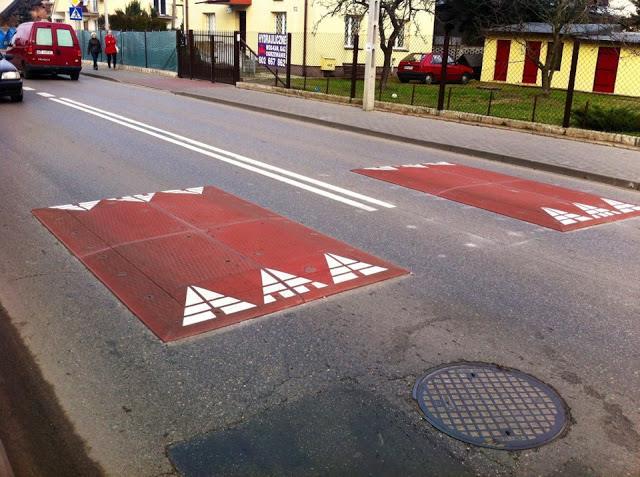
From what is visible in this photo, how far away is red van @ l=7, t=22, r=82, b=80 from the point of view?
24062 millimetres

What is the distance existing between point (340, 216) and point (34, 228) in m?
3.31

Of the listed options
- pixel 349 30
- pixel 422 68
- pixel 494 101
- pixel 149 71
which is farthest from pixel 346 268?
pixel 349 30

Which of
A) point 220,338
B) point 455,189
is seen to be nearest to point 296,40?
point 455,189

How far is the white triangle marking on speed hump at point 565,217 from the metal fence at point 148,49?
23908 millimetres

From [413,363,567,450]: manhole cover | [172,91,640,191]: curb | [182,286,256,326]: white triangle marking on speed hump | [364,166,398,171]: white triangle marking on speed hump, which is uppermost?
[172,91,640,191]: curb

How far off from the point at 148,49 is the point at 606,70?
21.8 metres

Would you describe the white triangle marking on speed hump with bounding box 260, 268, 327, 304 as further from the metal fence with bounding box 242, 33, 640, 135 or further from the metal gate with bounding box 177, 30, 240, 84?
the metal gate with bounding box 177, 30, 240, 84

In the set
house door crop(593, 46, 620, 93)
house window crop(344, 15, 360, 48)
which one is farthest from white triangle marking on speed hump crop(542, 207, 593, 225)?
house window crop(344, 15, 360, 48)

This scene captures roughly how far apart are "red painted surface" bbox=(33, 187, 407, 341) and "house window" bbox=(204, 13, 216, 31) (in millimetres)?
32437

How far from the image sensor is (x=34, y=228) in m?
6.63

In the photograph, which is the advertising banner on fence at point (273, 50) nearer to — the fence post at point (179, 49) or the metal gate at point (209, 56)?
the metal gate at point (209, 56)

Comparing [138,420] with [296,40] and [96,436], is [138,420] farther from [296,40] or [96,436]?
[296,40]

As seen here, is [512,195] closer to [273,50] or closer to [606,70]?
[273,50]

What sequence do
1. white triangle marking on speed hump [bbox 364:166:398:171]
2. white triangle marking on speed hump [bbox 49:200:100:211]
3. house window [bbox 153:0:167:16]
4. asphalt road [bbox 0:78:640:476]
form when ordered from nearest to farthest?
asphalt road [bbox 0:78:640:476] < white triangle marking on speed hump [bbox 49:200:100:211] < white triangle marking on speed hump [bbox 364:166:398:171] < house window [bbox 153:0:167:16]
